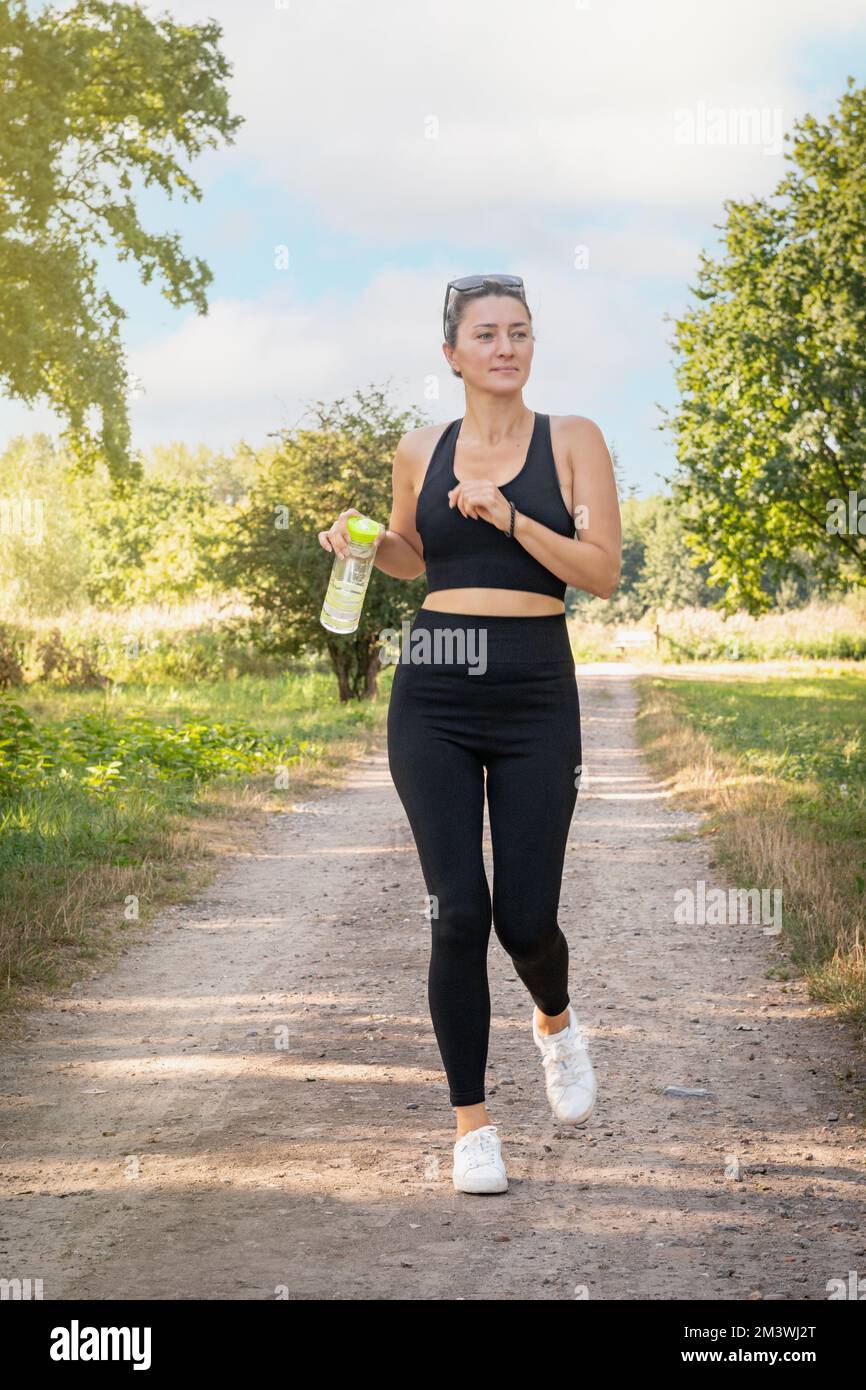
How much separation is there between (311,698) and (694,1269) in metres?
18.9

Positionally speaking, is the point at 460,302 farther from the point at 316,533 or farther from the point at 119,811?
the point at 316,533

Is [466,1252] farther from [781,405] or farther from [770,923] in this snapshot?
[781,405]

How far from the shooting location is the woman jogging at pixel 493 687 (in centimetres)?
376

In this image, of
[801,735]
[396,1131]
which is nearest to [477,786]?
[396,1131]

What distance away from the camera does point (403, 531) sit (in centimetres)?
423

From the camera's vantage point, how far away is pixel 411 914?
7551 millimetres

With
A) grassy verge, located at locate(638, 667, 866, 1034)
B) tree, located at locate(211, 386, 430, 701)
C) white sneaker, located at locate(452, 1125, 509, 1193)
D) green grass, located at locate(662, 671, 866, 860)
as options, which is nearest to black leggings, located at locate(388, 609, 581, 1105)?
white sneaker, located at locate(452, 1125, 509, 1193)

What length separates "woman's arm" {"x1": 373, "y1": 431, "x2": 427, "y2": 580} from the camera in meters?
4.10

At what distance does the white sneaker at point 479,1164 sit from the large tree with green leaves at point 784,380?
2131cm

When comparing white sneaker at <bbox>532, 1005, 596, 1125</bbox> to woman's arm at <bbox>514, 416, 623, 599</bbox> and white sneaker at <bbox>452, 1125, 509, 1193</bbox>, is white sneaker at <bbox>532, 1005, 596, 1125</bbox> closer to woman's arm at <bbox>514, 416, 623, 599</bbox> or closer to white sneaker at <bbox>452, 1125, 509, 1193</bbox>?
white sneaker at <bbox>452, 1125, 509, 1193</bbox>

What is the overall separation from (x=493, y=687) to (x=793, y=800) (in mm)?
7106

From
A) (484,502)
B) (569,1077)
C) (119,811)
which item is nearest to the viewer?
(484,502)
